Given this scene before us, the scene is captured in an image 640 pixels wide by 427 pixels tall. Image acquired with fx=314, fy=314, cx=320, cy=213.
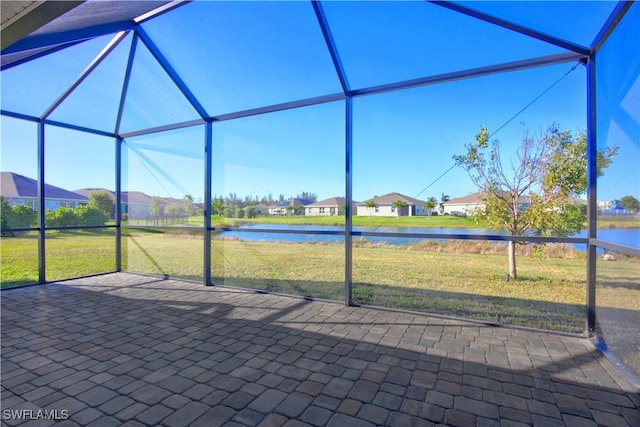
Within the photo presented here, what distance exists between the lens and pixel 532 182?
153 inches

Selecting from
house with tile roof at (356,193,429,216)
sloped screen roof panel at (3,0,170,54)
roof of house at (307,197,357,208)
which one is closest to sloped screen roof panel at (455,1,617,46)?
house with tile roof at (356,193,429,216)

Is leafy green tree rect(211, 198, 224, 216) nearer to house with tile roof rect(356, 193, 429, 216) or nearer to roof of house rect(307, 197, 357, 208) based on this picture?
roof of house rect(307, 197, 357, 208)

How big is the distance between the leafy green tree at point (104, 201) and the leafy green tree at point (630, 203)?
7242 mm

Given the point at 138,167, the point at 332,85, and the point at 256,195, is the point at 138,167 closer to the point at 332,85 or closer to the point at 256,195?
the point at 256,195

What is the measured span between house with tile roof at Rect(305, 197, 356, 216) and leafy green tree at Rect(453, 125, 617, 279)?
161 cm

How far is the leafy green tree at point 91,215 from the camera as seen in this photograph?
5.81 metres

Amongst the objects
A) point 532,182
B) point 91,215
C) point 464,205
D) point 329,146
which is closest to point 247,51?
point 329,146

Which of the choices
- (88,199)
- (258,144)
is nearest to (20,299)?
(88,199)

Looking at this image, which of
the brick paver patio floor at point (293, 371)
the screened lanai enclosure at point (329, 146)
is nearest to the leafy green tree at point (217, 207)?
the screened lanai enclosure at point (329, 146)

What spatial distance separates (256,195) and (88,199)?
346cm

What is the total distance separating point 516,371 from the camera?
2373 millimetres

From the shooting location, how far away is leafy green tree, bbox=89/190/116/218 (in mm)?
6090

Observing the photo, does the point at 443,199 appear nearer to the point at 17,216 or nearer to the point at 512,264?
the point at 512,264

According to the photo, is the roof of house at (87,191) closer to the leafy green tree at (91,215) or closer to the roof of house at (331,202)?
the leafy green tree at (91,215)
